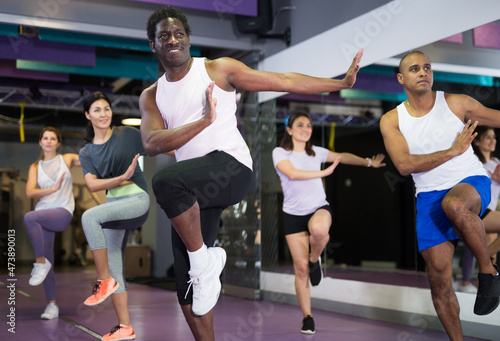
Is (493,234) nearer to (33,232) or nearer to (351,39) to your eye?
(351,39)

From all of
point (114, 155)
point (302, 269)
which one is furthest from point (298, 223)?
point (114, 155)

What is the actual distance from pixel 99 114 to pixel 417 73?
2.16 m

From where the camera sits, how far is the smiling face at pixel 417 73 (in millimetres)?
3260

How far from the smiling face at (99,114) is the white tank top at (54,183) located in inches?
54.2

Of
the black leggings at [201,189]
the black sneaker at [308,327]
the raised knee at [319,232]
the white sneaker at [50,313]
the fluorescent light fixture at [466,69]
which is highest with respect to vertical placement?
the fluorescent light fixture at [466,69]

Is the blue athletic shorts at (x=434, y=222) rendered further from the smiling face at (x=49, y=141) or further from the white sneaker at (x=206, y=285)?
the smiling face at (x=49, y=141)

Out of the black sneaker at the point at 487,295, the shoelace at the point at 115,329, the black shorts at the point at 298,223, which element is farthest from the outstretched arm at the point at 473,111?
the shoelace at the point at 115,329

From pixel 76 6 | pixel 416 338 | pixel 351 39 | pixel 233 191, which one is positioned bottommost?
pixel 416 338

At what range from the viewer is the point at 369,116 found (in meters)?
6.55

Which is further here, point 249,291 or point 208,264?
point 249,291

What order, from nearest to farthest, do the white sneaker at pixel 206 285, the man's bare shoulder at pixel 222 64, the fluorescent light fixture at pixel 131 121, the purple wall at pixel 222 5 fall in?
the white sneaker at pixel 206 285 < the man's bare shoulder at pixel 222 64 < the purple wall at pixel 222 5 < the fluorescent light fixture at pixel 131 121

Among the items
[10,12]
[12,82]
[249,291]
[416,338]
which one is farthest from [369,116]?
[12,82]

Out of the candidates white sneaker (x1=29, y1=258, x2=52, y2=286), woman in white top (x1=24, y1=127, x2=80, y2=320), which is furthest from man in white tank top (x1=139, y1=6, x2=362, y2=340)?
woman in white top (x1=24, y1=127, x2=80, y2=320)

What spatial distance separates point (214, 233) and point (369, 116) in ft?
14.2
